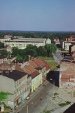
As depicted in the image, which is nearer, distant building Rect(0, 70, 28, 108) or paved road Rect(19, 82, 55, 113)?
paved road Rect(19, 82, 55, 113)

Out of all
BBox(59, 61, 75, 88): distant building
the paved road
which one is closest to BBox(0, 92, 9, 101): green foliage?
the paved road

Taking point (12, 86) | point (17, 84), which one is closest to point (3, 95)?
point (12, 86)

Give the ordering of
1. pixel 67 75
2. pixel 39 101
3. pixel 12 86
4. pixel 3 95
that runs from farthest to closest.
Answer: pixel 67 75 → pixel 39 101 → pixel 12 86 → pixel 3 95

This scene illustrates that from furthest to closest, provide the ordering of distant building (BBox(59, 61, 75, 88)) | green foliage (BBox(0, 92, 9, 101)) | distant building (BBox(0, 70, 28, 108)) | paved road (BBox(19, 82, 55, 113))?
1. distant building (BBox(59, 61, 75, 88))
2. distant building (BBox(0, 70, 28, 108))
3. green foliage (BBox(0, 92, 9, 101))
4. paved road (BBox(19, 82, 55, 113))

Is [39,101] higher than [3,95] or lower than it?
lower

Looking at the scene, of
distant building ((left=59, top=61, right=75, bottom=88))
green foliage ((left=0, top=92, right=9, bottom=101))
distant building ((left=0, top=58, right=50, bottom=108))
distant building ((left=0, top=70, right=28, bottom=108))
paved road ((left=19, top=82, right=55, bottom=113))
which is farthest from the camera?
distant building ((left=59, top=61, right=75, bottom=88))

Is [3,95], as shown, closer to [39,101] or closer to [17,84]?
[17,84]

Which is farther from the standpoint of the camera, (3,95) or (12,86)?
(12,86)

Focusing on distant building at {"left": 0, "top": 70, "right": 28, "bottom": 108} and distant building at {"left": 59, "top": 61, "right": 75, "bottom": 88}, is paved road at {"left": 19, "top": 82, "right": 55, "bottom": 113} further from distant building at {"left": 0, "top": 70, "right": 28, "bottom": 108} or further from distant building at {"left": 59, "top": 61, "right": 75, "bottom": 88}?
distant building at {"left": 59, "top": 61, "right": 75, "bottom": 88}

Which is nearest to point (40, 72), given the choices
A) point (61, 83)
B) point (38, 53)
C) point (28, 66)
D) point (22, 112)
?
point (28, 66)

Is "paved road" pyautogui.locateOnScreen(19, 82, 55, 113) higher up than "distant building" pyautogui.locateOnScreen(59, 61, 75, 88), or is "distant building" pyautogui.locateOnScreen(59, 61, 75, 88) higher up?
"distant building" pyautogui.locateOnScreen(59, 61, 75, 88)

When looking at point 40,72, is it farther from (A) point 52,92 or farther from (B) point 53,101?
(B) point 53,101
